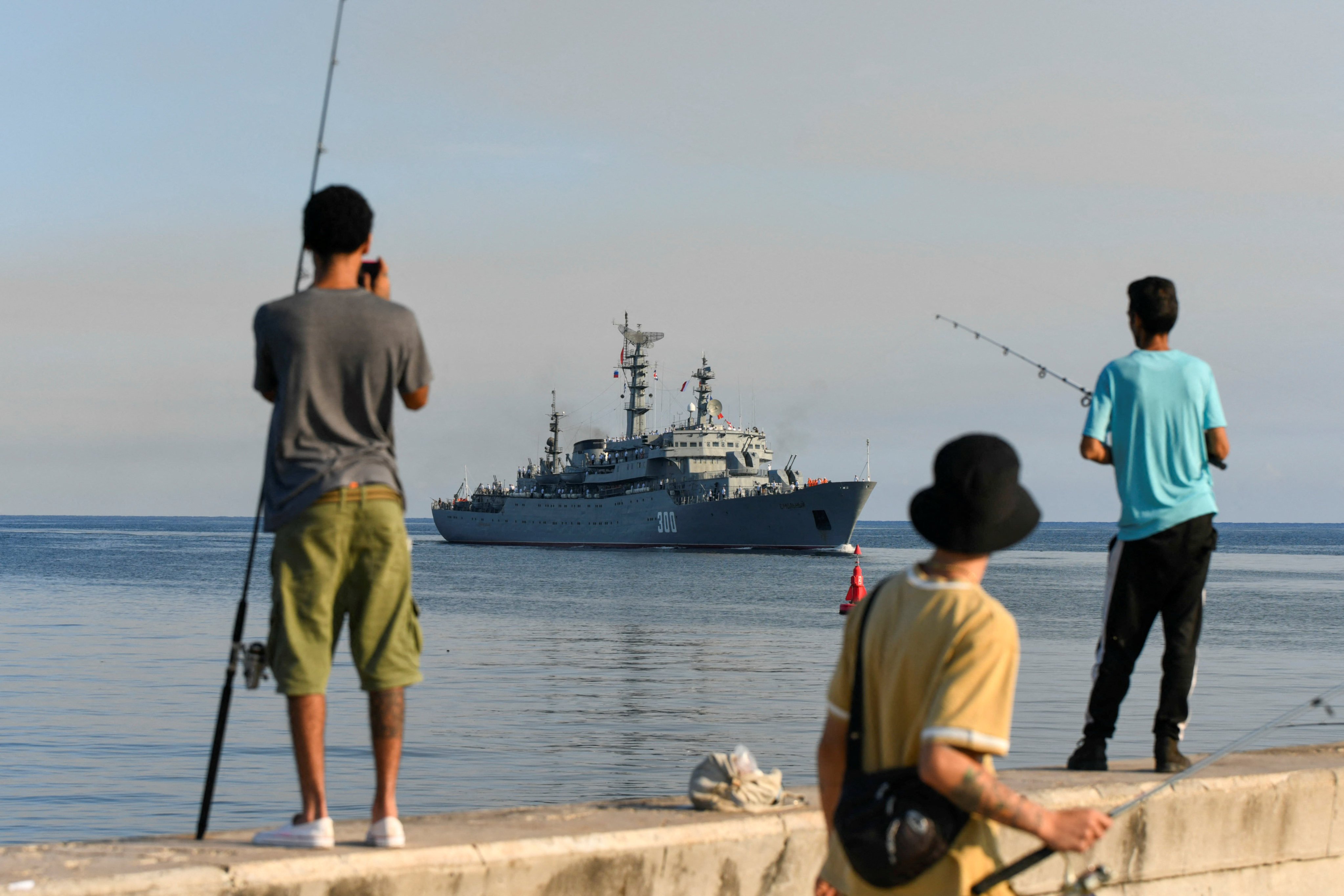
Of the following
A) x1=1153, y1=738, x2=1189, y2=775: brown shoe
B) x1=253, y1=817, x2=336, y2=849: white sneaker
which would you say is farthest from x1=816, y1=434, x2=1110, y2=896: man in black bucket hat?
x1=1153, y1=738, x2=1189, y2=775: brown shoe

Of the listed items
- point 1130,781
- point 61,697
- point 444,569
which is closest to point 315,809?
point 1130,781

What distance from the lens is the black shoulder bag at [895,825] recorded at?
1.97 meters

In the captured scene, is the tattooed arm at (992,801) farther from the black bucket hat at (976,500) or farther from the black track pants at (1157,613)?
the black track pants at (1157,613)

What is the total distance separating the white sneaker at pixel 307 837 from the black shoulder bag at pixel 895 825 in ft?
5.61

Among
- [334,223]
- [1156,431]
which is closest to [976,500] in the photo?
[334,223]

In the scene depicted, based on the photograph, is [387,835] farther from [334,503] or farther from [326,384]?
[326,384]

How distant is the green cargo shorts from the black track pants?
237 centimetres

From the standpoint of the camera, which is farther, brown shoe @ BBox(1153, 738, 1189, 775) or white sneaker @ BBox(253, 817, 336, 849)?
brown shoe @ BBox(1153, 738, 1189, 775)

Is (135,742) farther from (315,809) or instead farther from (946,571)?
(946,571)

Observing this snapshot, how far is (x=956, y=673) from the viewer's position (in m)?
1.95

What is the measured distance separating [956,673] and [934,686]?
0.19 ft

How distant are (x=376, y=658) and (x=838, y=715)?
5.16 ft

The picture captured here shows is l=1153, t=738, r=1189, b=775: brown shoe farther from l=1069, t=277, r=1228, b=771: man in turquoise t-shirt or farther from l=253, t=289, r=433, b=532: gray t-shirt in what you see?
l=253, t=289, r=433, b=532: gray t-shirt

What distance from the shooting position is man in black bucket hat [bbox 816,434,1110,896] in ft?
6.37
